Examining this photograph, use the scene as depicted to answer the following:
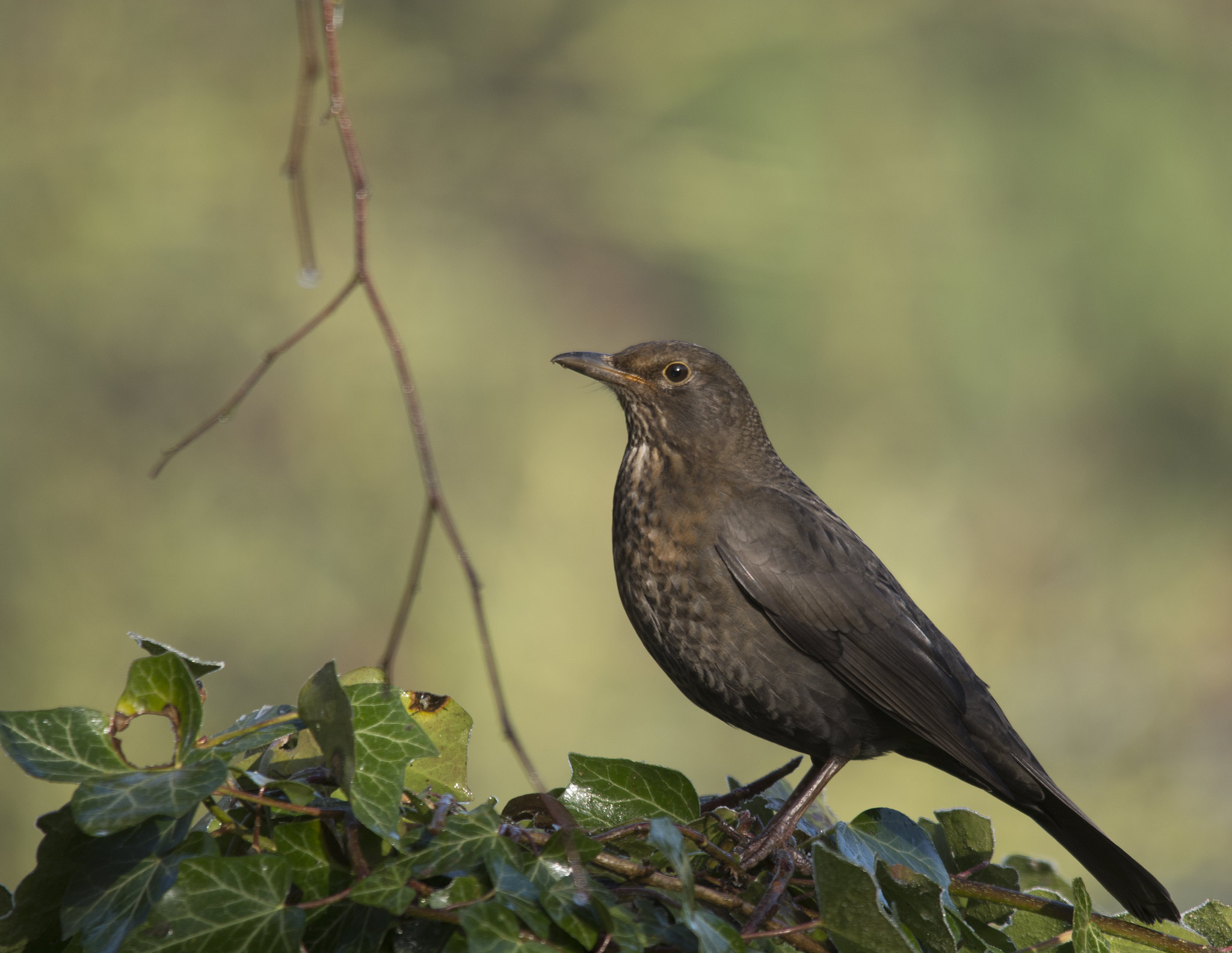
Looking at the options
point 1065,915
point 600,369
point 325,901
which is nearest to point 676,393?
point 600,369

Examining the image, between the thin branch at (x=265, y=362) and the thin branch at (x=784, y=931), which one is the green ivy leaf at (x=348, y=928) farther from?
the thin branch at (x=265, y=362)

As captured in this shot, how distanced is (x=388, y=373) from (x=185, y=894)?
16.1 feet

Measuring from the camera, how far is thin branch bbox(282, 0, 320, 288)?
1.54 m

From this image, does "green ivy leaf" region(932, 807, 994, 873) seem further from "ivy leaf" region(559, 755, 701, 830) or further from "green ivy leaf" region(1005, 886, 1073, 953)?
"ivy leaf" region(559, 755, 701, 830)

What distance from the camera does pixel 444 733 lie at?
1.67 meters

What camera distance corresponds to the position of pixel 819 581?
3.06 m

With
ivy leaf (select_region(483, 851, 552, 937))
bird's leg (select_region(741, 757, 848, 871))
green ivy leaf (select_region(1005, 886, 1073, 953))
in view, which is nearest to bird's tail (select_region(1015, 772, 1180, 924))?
bird's leg (select_region(741, 757, 848, 871))

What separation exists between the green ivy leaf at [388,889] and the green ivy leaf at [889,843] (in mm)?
656

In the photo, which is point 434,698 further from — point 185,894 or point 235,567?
point 235,567

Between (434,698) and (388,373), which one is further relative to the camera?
(388,373)

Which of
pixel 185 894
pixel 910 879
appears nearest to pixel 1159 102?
pixel 910 879

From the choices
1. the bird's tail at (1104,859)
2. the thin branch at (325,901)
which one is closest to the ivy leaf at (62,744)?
the thin branch at (325,901)

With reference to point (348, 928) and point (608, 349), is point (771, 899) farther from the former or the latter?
point (608, 349)

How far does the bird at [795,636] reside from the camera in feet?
9.52
